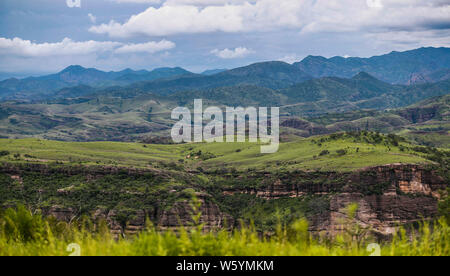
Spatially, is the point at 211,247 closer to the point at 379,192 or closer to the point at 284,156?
the point at 379,192

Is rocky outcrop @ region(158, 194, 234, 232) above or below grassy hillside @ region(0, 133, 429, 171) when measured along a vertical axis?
below

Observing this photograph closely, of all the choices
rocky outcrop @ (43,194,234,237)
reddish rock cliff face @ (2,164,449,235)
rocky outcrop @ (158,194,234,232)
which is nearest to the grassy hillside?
reddish rock cliff face @ (2,164,449,235)

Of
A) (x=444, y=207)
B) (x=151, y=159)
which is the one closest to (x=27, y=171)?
(x=151, y=159)

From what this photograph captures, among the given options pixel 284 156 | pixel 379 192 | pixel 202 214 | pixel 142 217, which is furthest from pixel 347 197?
pixel 284 156

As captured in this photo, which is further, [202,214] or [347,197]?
[347,197]

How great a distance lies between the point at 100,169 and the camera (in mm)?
135750

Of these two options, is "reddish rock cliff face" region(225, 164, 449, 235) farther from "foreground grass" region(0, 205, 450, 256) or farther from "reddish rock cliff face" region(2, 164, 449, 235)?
"foreground grass" region(0, 205, 450, 256)

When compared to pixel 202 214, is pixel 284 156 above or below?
above

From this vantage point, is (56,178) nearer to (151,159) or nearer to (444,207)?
(151,159)

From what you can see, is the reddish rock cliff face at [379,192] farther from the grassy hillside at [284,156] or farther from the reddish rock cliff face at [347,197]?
the grassy hillside at [284,156]

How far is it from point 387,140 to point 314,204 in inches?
2501
